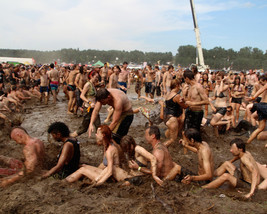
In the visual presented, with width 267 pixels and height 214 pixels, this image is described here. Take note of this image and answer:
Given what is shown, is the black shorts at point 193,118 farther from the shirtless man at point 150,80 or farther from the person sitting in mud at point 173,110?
the shirtless man at point 150,80

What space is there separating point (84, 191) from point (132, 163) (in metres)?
0.86

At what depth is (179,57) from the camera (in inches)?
3492

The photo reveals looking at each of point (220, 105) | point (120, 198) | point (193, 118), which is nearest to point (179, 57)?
point (220, 105)

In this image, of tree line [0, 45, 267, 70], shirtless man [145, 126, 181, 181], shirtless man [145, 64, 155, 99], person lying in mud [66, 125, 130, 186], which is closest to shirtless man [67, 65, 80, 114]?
shirtless man [145, 64, 155, 99]

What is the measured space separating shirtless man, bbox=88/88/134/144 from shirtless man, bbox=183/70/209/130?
5.56 ft

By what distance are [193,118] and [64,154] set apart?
3472 mm

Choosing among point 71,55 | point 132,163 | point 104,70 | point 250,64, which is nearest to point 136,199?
point 132,163

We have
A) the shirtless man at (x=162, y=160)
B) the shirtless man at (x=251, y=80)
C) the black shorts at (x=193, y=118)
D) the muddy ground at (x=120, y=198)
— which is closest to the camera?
the muddy ground at (x=120, y=198)

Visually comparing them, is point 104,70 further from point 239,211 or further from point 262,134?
point 239,211

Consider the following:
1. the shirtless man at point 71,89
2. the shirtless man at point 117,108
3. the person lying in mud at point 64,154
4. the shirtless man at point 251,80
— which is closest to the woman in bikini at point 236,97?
the shirtless man at point 117,108

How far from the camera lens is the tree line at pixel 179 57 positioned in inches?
2454

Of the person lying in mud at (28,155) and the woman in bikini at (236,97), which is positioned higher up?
the woman in bikini at (236,97)

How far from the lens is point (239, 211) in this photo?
3.33m

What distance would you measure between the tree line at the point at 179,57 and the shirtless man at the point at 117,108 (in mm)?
47071
